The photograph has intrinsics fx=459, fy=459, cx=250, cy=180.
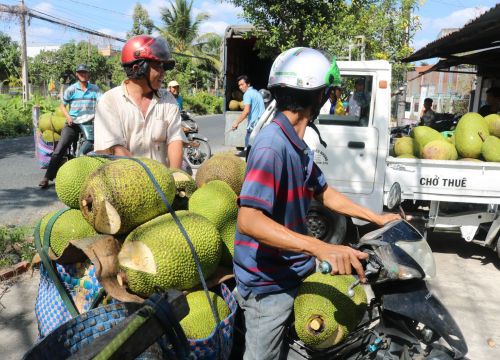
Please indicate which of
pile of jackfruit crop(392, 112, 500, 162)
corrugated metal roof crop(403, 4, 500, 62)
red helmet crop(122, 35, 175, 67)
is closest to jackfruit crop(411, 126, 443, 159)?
pile of jackfruit crop(392, 112, 500, 162)

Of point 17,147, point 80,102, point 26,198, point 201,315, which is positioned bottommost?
point 26,198

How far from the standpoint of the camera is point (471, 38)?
7.53m

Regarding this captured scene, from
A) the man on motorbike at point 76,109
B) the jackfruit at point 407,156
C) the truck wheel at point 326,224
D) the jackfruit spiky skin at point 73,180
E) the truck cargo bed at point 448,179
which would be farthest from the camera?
the man on motorbike at point 76,109

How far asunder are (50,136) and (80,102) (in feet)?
2.79

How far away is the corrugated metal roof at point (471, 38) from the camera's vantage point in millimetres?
6537

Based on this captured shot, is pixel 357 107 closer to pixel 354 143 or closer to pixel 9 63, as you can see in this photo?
pixel 354 143

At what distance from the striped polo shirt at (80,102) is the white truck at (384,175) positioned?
3490 mm

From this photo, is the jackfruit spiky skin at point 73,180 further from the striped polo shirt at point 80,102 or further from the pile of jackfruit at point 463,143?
the striped polo shirt at point 80,102

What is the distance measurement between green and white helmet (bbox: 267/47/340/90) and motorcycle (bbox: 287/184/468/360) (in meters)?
0.63

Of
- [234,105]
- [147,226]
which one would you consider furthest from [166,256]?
[234,105]

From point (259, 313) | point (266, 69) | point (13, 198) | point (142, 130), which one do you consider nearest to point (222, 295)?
point (259, 313)

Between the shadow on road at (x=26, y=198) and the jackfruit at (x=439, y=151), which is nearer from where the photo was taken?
the jackfruit at (x=439, y=151)

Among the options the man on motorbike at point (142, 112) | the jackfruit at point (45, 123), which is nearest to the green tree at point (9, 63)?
the jackfruit at point (45, 123)

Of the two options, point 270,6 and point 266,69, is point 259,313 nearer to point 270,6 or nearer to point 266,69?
point 270,6
